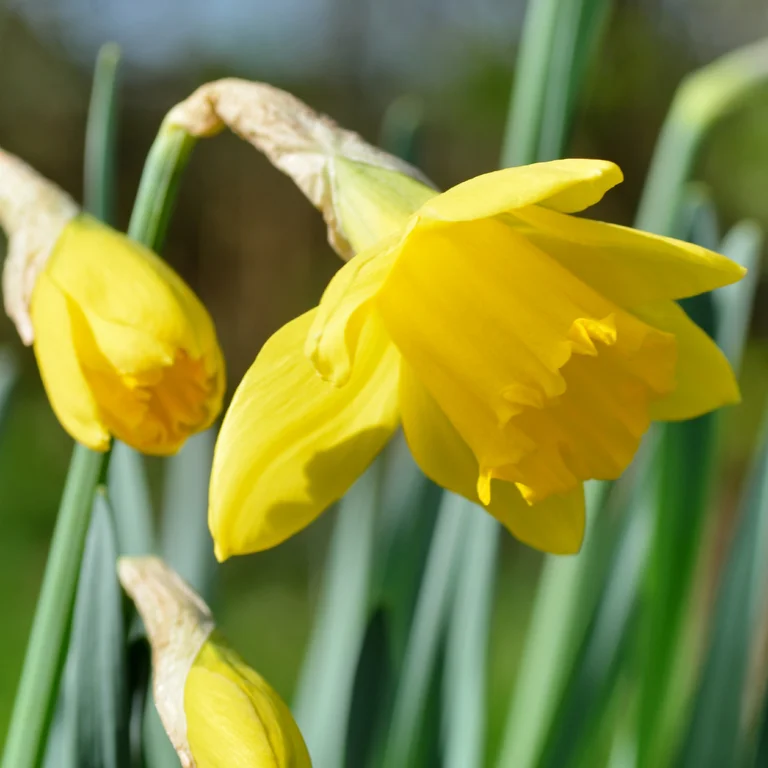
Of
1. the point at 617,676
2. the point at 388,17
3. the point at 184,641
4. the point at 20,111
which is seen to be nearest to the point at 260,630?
the point at 617,676

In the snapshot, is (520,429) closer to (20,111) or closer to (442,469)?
(442,469)

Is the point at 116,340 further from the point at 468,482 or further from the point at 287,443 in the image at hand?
the point at 468,482

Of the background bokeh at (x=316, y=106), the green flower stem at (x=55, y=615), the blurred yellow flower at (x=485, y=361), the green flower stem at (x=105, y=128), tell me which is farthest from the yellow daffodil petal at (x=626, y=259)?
the background bokeh at (x=316, y=106)

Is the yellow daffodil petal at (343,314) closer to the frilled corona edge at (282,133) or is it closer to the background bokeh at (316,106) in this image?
the frilled corona edge at (282,133)

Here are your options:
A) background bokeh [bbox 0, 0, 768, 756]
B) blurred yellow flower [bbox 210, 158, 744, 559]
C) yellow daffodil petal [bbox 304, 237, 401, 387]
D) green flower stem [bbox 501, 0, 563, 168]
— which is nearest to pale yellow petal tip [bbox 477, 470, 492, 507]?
blurred yellow flower [bbox 210, 158, 744, 559]

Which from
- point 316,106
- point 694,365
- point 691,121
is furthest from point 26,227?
point 316,106
